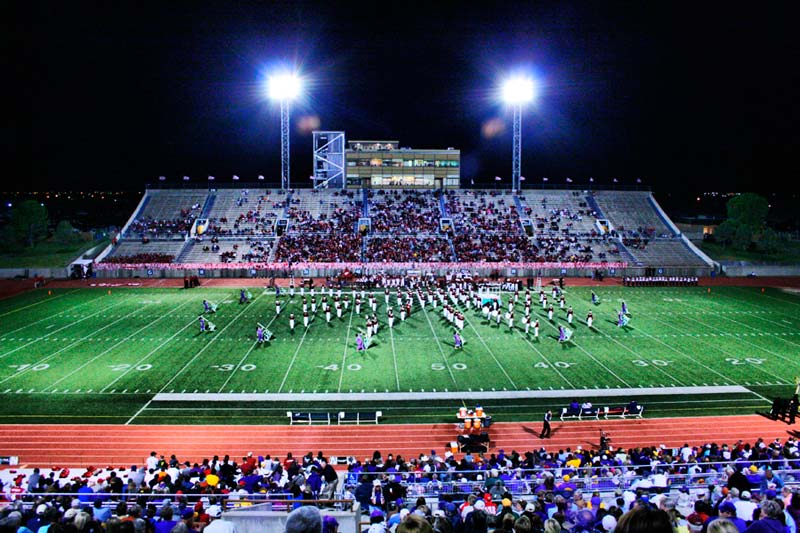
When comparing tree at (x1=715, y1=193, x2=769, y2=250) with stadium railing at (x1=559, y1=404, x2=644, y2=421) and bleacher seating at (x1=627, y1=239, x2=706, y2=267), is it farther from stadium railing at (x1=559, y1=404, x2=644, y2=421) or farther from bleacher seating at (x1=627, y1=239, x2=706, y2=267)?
stadium railing at (x1=559, y1=404, x2=644, y2=421)

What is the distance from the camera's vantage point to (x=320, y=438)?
1266 cm

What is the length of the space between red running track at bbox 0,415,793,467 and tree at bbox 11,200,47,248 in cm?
3915

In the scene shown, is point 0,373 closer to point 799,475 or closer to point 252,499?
point 252,499

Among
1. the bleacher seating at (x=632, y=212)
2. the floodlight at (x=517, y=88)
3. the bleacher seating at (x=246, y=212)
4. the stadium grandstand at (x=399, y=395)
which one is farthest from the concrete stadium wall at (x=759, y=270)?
the bleacher seating at (x=246, y=212)

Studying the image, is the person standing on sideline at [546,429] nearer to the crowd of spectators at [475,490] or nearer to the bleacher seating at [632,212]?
the crowd of spectators at [475,490]

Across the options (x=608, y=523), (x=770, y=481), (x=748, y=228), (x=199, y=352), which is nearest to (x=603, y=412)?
(x=770, y=481)

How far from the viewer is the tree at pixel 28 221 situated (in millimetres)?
44781

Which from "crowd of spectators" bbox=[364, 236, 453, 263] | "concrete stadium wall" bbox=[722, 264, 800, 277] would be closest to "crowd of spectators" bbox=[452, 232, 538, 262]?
"crowd of spectators" bbox=[364, 236, 453, 263]

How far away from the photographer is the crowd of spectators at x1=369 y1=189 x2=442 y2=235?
4428 cm

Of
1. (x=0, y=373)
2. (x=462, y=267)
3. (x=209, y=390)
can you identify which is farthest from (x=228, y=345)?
(x=462, y=267)

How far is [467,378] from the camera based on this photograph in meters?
16.6

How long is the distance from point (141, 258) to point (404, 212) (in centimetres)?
2105

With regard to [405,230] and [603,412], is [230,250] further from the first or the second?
[603,412]

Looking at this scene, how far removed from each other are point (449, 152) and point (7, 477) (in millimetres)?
45615
